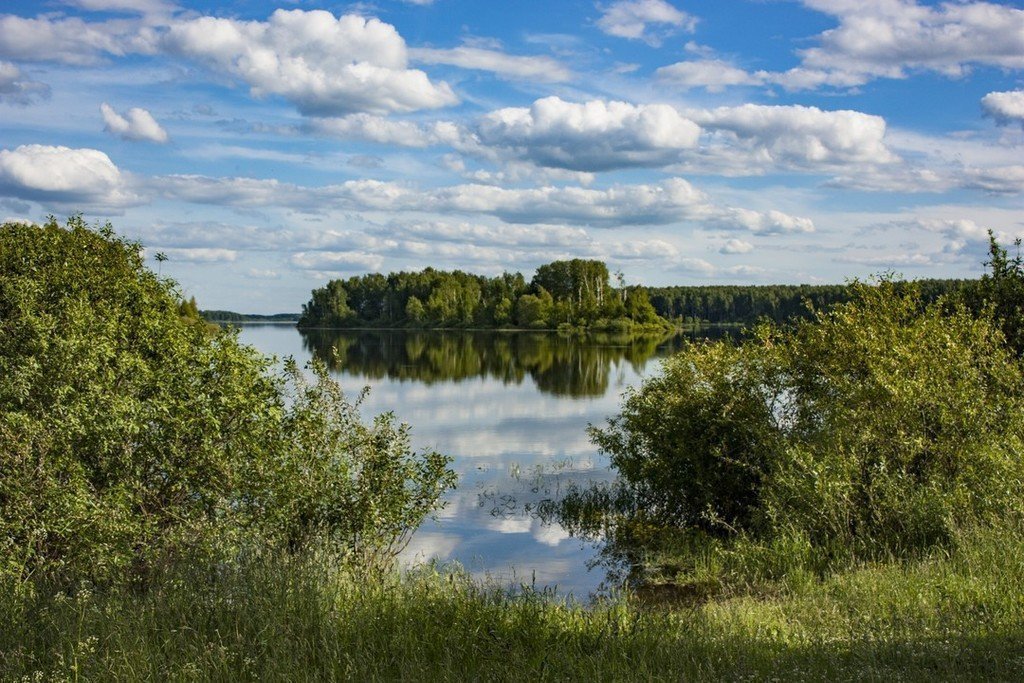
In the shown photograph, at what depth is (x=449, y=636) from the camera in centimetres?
716

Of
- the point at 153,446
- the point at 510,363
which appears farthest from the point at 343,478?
the point at 510,363

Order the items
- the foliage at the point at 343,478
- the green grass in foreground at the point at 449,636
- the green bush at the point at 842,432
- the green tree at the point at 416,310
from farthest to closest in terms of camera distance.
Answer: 1. the green tree at the point at 416,310
2. the green bush at the point at 842,432
3. the foliage at the point at 343,478
4. the green grass in foreground at the point at 449,636

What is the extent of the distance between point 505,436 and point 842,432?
18.2 m

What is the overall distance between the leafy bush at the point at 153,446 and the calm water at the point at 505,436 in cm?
132

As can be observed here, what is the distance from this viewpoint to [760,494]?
1492 centimetres

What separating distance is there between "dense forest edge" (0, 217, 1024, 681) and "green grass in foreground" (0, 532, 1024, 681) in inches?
1.6

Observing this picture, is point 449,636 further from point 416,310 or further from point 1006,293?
point 416,310

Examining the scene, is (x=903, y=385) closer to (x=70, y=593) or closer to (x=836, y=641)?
(x=836, y=641)

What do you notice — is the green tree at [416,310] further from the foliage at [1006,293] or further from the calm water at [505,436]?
the foliage at [1006,293]

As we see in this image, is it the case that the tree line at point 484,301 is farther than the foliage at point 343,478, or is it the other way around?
the tree line at point 484,301

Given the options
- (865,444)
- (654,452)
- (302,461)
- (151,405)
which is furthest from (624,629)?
(654,452)

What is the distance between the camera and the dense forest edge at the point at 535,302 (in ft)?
463

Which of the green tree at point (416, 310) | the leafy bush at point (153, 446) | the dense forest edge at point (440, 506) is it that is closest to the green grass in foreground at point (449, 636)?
the dense forest edge at point (440, 506)

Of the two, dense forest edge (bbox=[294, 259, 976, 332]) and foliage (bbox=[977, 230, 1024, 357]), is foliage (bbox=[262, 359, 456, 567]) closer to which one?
foliage (bbox=[977, 230, 1024, 357])
